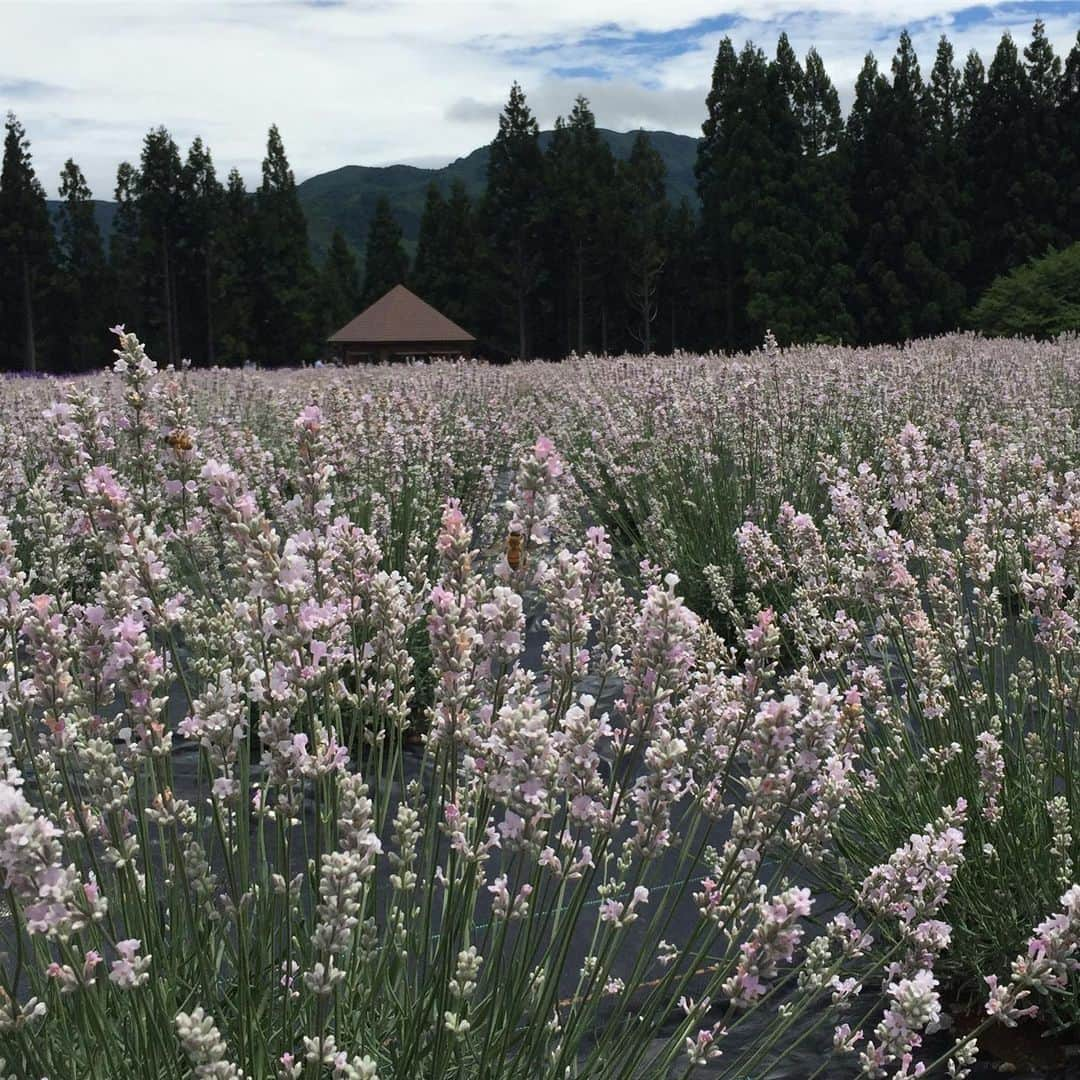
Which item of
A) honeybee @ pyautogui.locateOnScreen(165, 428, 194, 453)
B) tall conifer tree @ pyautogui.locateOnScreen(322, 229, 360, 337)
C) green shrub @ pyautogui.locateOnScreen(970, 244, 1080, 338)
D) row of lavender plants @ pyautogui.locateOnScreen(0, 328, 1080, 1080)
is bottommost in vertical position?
row of lavender plants @ pyautogui.locateOnScreen(0, 328, 1080, 1080)

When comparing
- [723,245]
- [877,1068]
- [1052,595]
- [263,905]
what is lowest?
[877,1068]

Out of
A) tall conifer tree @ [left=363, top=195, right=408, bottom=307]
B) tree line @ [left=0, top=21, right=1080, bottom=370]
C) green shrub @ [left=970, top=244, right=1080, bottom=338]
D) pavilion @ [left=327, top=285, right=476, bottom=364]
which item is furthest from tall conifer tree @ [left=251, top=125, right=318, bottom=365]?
green shrub @ [left=970, top=244, right=1080, bottom=338]

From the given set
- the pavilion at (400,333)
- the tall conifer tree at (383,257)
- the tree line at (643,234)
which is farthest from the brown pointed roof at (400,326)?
the tall conifer tree at (383,257)

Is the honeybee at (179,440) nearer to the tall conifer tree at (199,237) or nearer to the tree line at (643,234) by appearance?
the tree line at (643,234)

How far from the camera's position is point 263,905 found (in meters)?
1.97

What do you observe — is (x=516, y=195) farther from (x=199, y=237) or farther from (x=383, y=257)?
(x=199, y=237)

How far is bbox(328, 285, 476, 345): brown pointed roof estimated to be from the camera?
1575 inches

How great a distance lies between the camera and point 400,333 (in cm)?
4000

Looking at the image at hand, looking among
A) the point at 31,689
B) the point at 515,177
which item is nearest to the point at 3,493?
the point at 31,689

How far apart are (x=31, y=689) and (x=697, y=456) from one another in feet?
18.2

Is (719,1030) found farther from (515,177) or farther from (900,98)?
(515,177)

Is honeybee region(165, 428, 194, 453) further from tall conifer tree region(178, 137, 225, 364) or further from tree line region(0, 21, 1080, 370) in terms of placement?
tall conifer tree region(178, 137, 225, 364)

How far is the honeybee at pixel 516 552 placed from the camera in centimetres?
180

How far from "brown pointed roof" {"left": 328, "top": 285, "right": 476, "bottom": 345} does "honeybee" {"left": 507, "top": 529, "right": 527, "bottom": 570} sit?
3824 centimetres
